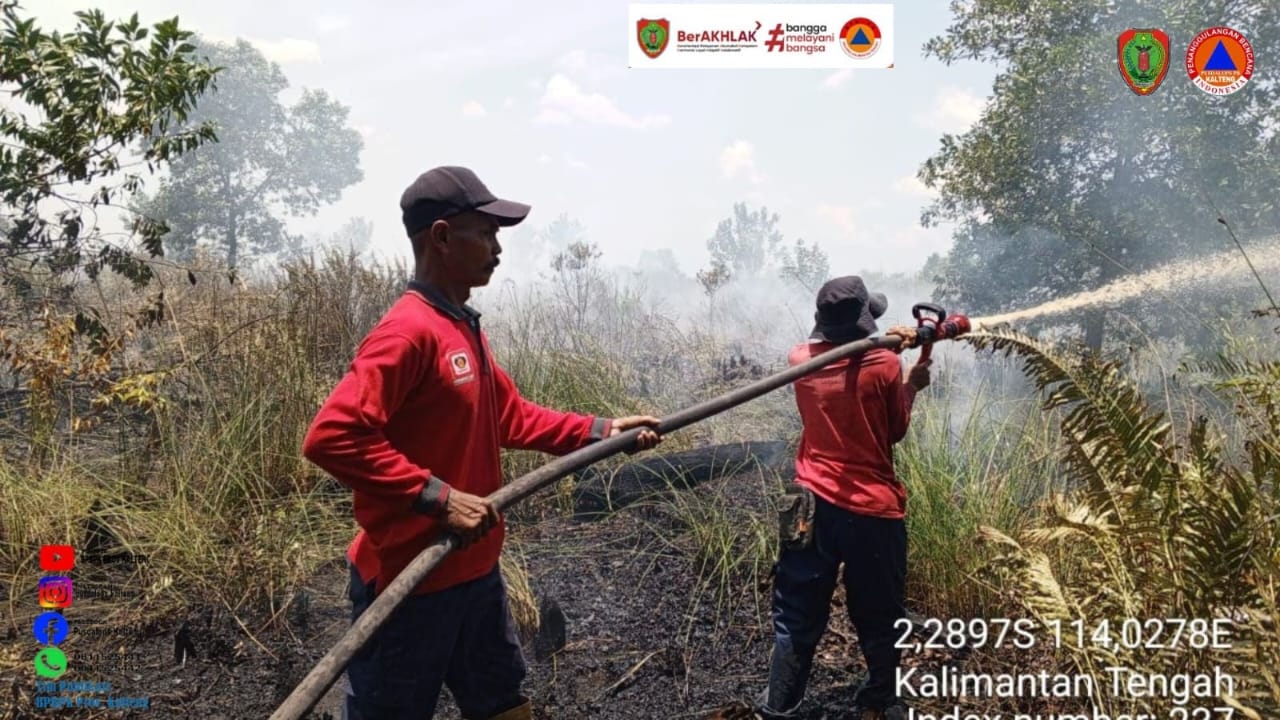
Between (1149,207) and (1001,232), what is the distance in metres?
1.37

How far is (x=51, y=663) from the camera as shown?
11.0ft

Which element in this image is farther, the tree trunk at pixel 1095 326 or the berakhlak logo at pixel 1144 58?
the tree trunk at pixel 1095 326

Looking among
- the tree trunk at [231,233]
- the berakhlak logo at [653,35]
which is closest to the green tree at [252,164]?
the tree trunk at [231,233]

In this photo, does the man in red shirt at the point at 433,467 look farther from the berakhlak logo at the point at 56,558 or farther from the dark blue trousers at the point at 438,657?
the berakhlak logo at the point at 56,558

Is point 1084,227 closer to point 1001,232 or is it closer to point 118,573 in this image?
point 1001,232

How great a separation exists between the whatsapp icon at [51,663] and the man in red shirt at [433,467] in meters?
1.97

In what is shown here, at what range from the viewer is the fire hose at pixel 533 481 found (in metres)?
1.68

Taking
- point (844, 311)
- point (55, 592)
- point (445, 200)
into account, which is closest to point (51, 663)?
point (55, 592)

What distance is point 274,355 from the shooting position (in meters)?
5.06

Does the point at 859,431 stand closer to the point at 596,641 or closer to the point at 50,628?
the point at 596,641

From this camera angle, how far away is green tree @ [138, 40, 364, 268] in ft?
90.7

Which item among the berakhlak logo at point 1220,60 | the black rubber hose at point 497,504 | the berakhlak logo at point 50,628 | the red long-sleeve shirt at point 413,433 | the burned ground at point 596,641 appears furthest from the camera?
the berakhlak logo at point 1220,60

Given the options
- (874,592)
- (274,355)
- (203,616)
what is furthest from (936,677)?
(274,355)

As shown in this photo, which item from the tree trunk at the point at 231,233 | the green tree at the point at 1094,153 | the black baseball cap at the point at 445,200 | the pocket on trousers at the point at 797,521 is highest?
the tree trunk at the point at 231,233
